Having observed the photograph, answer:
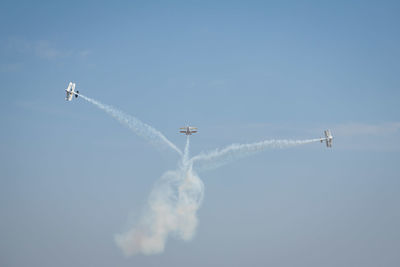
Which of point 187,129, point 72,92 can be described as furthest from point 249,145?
point 72,92

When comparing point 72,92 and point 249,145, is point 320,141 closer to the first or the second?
point 249,145

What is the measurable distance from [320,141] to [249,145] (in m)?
20.0

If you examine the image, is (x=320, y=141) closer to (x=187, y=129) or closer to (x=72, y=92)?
(x=187, y=129)

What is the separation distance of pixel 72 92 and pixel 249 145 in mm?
51710

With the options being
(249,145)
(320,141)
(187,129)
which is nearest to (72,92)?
(187,129)

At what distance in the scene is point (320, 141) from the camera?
173 m

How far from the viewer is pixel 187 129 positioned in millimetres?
177250

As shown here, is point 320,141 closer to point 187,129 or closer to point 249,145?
point 249,145

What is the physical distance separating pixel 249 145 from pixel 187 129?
60.4ft

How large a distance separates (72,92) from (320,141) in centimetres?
7017

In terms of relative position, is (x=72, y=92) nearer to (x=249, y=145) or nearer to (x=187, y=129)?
(x=187, y=129)

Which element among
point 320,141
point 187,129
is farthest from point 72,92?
point 320,141

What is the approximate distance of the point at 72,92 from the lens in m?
167

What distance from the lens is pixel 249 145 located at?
577 feet
